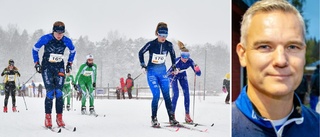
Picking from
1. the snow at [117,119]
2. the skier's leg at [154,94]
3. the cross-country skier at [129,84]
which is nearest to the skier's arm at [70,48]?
the snow at [117,119]

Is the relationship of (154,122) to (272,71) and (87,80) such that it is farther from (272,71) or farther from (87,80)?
(272,71)

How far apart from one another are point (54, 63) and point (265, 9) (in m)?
1.65

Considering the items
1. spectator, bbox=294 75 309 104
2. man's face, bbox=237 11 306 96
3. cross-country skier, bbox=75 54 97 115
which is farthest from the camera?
cross-country skier, bbox=75 54 97 115

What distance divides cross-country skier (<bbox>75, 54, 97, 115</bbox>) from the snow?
49mm

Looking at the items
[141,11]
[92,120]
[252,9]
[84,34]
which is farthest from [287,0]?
[92,120]

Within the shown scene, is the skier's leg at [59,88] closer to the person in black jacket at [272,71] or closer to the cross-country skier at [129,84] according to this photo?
the cross-country skier at [129,84]

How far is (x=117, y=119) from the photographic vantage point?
3096 mm

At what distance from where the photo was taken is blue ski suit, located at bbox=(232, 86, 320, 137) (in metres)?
2.74

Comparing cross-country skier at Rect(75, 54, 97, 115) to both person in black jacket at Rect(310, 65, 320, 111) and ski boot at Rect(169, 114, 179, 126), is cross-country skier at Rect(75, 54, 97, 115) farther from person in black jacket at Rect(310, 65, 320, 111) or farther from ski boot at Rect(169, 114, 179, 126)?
person in black jacket at Rect(310, 65, 320, 111)

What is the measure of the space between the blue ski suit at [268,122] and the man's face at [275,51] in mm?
176

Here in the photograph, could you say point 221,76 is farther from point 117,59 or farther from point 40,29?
point 40,29

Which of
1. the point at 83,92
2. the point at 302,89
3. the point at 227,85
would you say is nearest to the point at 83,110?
the point at 83,92

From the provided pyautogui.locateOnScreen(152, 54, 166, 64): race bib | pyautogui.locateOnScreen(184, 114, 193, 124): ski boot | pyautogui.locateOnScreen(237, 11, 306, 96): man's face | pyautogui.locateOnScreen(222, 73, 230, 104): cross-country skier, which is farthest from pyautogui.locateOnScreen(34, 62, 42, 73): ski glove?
pyautogui.locateOnScreen(237, 11, 306, 96): man's face

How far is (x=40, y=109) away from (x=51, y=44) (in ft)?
1.71
